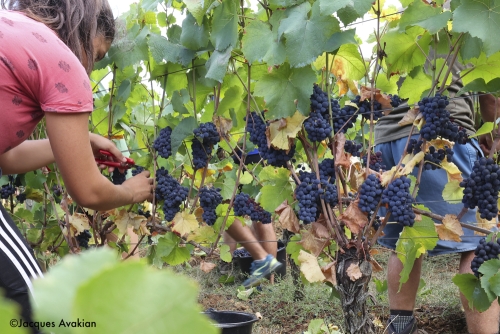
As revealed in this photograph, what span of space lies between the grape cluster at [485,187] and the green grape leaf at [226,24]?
0.93 meters

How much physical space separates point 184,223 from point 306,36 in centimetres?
103

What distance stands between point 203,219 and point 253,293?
190cm

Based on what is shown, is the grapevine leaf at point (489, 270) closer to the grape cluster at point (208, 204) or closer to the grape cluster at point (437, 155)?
the grape cluster at point (437, 155)

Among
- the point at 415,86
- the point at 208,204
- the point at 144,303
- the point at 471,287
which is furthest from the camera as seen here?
the point at 208,204

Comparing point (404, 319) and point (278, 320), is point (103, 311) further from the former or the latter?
point (278, 320)

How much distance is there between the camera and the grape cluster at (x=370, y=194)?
166 centimetres

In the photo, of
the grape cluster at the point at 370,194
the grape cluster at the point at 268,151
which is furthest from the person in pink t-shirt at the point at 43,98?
the grape cluster at the point at 370,194

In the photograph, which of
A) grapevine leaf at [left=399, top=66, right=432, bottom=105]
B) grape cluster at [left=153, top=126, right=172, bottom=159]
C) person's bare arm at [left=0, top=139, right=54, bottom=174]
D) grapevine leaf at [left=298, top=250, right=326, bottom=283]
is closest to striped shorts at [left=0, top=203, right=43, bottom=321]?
person's bare arm at [left=0, top=139, right=54, bottom=174]

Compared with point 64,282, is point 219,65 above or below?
above

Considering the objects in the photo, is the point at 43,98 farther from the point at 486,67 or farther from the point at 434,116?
the point at 486,67

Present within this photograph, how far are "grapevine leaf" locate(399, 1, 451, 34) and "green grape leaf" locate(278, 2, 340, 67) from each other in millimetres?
246

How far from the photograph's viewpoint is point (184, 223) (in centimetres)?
224

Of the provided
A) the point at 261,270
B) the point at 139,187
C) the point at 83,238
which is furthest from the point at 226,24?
the point at 261,270

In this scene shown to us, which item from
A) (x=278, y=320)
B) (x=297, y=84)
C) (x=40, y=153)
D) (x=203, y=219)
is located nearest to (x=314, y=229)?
(x=297, y=84)
